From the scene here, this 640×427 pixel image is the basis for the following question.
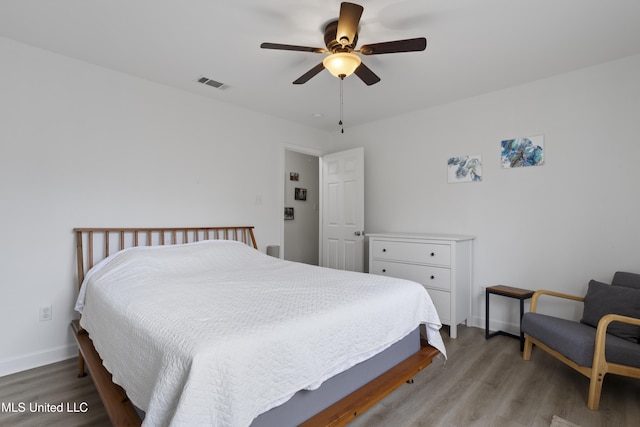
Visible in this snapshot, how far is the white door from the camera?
4188mm

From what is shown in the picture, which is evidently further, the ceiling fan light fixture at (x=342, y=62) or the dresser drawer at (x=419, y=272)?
the dresser drawer at (x=419, y=272)

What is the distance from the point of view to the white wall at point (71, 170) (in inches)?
93.0

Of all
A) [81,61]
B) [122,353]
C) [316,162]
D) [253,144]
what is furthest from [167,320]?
[316,162]

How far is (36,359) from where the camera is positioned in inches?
96.1

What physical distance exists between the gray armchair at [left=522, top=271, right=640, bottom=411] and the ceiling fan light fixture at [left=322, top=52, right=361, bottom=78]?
7.51 ft

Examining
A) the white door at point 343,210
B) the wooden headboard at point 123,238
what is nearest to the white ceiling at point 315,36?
the white door at point 343,210

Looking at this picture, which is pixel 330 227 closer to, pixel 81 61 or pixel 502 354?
pixel 502 354

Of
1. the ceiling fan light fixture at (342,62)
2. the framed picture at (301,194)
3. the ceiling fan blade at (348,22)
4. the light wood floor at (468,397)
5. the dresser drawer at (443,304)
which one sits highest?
the ceiling fan blade at (348,22)

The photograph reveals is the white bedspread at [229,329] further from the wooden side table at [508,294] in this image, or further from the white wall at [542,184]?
the white wall at [542,184]

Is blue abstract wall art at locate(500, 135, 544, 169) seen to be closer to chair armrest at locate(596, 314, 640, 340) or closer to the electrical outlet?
chair armrest at locate(596, 314, 640, 340)

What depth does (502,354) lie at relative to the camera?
2664 mm

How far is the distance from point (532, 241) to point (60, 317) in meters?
4.30

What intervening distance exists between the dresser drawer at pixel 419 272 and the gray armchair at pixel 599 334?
77 centimetres

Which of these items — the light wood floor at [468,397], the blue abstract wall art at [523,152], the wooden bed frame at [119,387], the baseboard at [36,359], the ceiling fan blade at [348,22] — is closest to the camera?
the wooden bed frame at [119,387]
